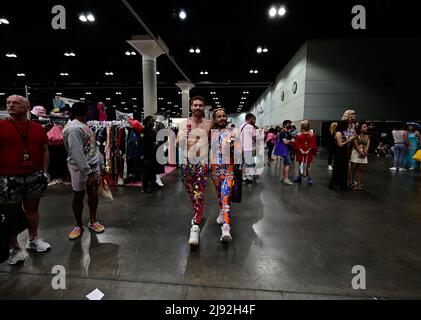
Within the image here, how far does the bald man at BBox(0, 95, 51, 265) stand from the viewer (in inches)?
78.6

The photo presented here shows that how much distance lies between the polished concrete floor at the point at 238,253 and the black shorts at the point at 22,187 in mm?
624

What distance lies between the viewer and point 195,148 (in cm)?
240

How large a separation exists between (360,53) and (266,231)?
12406 mm

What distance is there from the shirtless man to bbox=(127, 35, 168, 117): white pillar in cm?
797

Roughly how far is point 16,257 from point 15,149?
1.01 metres

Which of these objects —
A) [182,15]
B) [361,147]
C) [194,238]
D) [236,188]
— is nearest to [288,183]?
[361,147]

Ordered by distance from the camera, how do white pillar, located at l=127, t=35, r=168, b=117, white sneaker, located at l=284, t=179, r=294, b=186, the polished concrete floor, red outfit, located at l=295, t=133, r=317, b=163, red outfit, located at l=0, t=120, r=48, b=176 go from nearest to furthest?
the polished concrete floor
red outfit, located at l=0, t=120, r=48, b=176
red outfit, located at l=295, t=133, r=317, b=163
white sneaker, located at l=284, t=179, r=294, b=186
white pillar, located at l=127, t=35, r=168, b=117

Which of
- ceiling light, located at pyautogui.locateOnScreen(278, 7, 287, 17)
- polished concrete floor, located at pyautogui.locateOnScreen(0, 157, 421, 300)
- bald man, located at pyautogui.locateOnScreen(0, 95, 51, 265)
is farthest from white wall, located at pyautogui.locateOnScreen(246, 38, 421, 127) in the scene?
bald man, located at pyautogui.locateOnScreen(0, 95, 51, 265)

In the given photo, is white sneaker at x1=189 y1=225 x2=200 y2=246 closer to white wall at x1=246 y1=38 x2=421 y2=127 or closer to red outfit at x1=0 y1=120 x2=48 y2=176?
red outfit at x1=0 y1=120 x2=48 y2=176

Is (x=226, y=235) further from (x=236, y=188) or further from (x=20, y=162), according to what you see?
(x=20, y=162)

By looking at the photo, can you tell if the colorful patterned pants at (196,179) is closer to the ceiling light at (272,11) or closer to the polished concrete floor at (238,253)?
the polished concrete floor at (238,253)

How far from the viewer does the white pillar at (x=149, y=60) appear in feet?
30.5

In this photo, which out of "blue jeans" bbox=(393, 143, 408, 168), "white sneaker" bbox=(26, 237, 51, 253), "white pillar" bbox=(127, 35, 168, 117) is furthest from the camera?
"white pillar" bbox=(127, 35, 168, 117)

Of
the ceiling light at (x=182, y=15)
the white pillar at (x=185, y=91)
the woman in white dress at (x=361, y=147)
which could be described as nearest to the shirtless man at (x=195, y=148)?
the woman in white dress at (x=361, y=147)
